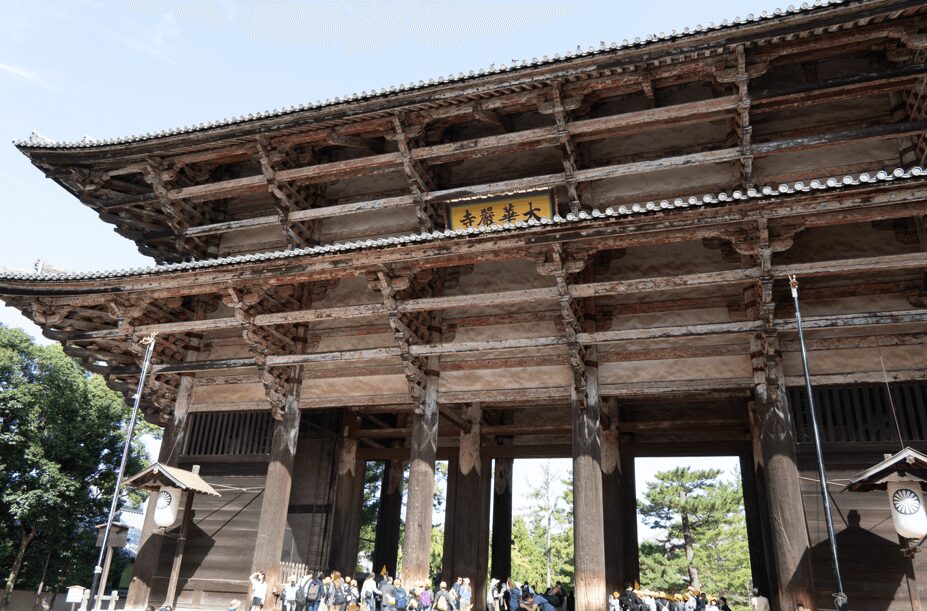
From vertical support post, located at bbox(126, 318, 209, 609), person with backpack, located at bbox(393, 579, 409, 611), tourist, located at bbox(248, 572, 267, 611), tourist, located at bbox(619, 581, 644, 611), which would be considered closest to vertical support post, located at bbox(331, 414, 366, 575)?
tourist, located at bbox(248, 572, 267, 611)

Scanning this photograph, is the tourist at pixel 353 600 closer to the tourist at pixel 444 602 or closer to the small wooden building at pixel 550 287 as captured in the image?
the small wooden building at pixel 550 287

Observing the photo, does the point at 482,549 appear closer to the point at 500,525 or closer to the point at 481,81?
the point at 500,525

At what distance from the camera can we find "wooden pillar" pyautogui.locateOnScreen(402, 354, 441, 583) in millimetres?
11711

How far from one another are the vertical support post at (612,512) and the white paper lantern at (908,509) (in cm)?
576

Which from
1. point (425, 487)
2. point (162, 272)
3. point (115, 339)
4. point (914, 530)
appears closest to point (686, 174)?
point (914, 530)

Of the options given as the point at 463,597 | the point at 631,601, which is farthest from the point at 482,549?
the point at 631,601

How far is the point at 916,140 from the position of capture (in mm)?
11141

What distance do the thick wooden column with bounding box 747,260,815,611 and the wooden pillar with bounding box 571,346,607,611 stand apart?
8.72 ft

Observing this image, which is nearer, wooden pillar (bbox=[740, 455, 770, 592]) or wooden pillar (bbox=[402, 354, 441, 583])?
wooden pillar (bbox=[402, 354, 441, 583])

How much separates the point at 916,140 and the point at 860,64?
6.13 feet

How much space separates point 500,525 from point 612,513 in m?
5.43

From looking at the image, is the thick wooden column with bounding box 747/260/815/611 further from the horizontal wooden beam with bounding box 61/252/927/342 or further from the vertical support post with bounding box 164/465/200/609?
Result: the vertical support post with bounding box 164/465/200/609

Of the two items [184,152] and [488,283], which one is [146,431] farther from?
[488,283]

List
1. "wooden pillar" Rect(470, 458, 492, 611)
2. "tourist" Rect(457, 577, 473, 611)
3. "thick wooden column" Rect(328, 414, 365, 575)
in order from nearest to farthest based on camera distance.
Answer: "tourist" Rect(457, 577, 473, 611)
"thick wooden column" Rect(328, 414, 365, 575)
"wooden pillar" Rect(470, 458, 492, 611)
